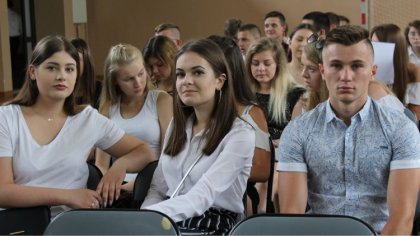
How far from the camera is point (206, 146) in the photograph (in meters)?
3.01

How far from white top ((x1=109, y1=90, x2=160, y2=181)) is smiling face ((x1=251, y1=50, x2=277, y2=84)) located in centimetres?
103

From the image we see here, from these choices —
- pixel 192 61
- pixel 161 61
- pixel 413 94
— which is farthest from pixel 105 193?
pixel 413 94

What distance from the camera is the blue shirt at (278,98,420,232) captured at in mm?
2658

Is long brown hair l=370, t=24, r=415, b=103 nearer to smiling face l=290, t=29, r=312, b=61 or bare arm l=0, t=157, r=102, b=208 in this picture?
smiling face l=290, t=29, r=312, b=61

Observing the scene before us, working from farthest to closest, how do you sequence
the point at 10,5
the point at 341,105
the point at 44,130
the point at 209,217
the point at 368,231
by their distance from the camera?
1. the point at 10,5
2. the point at 44,130
3. the point at 209,217
4. the point at 341,105
5. the point at 368,231

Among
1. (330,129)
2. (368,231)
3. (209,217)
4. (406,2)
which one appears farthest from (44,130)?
(406,2)

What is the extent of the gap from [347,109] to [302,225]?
731 mm

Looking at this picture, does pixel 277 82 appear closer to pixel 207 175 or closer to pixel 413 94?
pixel 413 94

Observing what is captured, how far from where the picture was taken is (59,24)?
41.1 ft

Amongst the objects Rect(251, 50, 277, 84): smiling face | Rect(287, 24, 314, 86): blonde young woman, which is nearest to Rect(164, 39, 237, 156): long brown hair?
Rect(251, 50, 277, 84): smiling face

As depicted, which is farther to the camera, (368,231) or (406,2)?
(406,2)

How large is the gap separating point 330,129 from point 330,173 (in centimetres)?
17

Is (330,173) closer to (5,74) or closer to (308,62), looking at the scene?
(308,62)

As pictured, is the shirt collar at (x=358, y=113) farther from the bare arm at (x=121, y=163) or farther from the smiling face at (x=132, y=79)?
the smiling face at (x=132, y=79)
